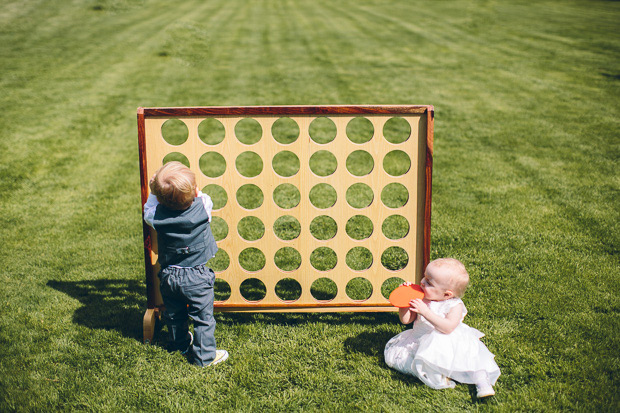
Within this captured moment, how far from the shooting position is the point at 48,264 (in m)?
4.78

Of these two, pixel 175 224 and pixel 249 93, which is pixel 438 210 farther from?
pixel 249 93

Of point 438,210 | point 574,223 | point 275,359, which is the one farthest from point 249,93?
point 275,359

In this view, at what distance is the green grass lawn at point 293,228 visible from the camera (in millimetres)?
3207

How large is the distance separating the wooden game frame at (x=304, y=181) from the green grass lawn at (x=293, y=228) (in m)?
0.28

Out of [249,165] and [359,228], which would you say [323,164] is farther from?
[359,228]

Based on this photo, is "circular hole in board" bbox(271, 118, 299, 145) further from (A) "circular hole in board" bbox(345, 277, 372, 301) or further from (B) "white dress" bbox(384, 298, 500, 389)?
(B) "white dress" bbox(384, 298, 500, 389)

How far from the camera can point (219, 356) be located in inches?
136

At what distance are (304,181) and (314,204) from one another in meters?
2.28

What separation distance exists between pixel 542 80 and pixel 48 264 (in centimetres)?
1145

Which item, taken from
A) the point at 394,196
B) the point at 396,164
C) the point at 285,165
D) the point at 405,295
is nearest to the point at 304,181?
the point at 405,295

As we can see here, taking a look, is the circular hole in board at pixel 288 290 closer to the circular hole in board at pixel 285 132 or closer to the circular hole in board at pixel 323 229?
the circular hole in board at pixel 323 229

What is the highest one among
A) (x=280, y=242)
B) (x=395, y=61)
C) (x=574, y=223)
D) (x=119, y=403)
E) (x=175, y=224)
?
(x=395, y=61)

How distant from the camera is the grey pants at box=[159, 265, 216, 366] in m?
3.25

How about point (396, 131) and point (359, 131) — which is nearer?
point (359, 131)
